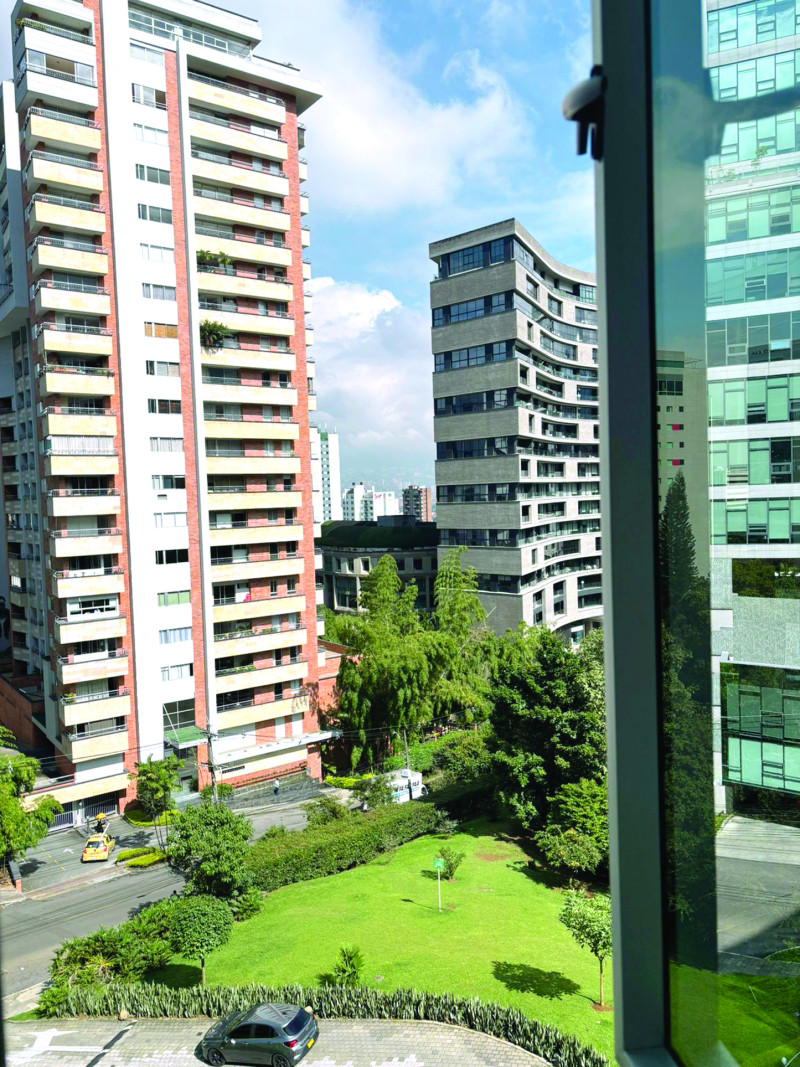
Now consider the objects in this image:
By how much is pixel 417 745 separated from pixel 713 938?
19.5 m

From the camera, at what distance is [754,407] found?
4.33 ft

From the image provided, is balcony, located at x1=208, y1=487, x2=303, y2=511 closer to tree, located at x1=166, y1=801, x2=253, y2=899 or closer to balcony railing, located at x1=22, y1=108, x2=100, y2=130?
tree, located at x1=166, y1=801, x2=253, y2=899

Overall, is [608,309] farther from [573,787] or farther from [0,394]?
[0,394]

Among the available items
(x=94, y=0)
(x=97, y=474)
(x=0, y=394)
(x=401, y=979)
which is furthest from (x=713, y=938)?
(x=0, y=394)

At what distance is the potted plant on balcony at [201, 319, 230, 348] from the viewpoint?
58.1 feet

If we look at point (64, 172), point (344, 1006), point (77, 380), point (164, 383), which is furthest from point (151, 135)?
point (344, 1006)

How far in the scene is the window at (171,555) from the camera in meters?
17.4

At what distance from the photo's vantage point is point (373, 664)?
1839 centimetres

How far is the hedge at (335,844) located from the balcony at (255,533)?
7.02m

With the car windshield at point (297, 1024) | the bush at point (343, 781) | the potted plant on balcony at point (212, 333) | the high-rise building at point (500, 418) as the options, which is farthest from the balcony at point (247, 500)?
the car windshield at point (297, 1024)

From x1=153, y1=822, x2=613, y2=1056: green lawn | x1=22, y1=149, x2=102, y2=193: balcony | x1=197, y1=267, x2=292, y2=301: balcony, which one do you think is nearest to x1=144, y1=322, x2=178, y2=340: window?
x1=197, y1=267, x2=292, y2=301: balcony

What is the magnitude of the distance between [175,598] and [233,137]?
11153 mm

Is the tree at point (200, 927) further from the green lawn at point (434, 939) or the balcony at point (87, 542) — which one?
the balcony at point (87, 542)

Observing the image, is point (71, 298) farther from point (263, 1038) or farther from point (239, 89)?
point (263, 1038)
